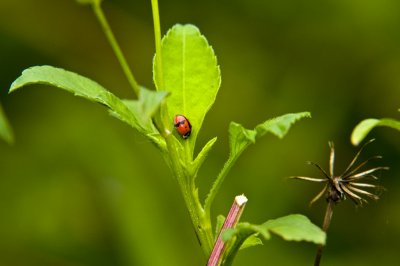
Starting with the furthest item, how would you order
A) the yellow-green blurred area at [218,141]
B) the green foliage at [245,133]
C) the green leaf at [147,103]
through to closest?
the yellow-green blurred area at [218,141]
the green foliage at [245,133]
the green leaf at [147,103]

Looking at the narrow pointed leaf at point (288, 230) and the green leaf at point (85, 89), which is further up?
the green leaf at point (85, 89)

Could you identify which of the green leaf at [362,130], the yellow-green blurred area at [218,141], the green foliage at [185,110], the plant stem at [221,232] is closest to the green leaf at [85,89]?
the green foliage at [185,110]

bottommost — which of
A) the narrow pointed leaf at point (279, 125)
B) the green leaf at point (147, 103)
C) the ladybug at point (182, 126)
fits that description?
the ladybug at point (182, 126)

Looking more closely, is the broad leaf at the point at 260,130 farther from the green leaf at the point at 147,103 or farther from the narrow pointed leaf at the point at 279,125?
the green leaf at the point at 147,103

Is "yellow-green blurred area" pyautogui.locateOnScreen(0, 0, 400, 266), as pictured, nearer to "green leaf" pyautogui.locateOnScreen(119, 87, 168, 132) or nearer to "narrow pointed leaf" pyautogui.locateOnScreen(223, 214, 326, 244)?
"narrow pointed leaf" pyautogui.locateOnScreen(223, 214, 326, 244)

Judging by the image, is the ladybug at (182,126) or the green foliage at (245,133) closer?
the green foliage at (245,133)

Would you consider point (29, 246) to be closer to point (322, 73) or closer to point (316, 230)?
point (322, 73)
